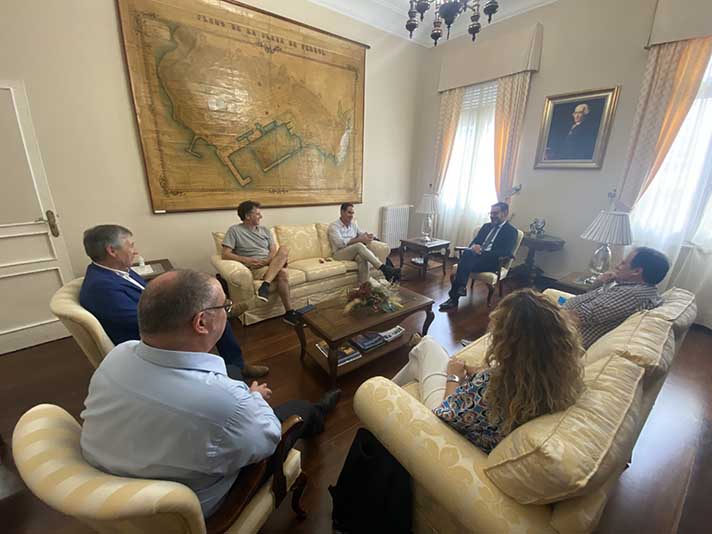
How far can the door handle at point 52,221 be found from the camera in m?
2.23

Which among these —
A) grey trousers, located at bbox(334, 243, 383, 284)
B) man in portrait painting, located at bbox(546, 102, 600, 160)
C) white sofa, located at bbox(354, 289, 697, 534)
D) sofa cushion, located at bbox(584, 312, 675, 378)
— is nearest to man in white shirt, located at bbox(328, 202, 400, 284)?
grey trousers, located at bbox(334, 243, 383, 284)

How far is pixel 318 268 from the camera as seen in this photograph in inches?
119

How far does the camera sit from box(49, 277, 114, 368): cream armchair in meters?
1.23

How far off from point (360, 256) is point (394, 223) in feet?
5.90

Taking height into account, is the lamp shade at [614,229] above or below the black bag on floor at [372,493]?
above

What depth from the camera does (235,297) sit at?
263cm

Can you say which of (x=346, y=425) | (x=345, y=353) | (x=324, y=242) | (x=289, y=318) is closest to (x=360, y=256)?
(x=324, y=242)

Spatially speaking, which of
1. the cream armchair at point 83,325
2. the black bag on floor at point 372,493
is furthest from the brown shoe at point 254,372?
the black bag on floor at point 372,493

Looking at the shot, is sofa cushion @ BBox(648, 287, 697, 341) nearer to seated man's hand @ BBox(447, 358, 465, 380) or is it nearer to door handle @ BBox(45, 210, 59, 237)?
seated man's hand @ BBox(447, 358, 465, 380)

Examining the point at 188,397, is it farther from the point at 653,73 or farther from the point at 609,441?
the point at 653,73

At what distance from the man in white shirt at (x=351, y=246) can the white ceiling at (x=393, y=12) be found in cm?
243

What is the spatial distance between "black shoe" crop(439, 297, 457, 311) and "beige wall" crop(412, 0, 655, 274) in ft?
4.99

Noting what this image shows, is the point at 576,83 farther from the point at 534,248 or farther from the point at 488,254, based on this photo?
the point at 488,254

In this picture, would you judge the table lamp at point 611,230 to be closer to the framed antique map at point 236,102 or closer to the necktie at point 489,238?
the necktie at point 489,238
